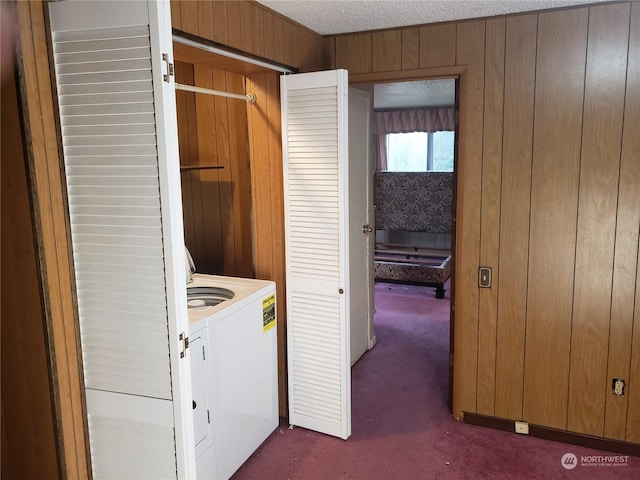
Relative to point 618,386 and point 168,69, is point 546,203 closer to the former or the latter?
point 618,386

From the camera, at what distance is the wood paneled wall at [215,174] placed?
9.70ft

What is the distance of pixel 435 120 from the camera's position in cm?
727

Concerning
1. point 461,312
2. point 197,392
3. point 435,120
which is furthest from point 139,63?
point 435,120

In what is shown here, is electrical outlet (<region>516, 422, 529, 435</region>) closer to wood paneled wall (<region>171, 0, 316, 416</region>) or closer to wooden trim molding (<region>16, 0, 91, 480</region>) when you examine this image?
wood paneled wall (<region>171, 0, 316, 416</region>)

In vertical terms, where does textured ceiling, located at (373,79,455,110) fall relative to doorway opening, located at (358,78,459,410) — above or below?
above

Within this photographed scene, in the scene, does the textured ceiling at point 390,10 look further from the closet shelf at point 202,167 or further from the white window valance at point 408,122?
the white window valance at point 408,122

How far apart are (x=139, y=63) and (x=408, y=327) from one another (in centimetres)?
371

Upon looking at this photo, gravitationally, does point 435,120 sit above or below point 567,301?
above

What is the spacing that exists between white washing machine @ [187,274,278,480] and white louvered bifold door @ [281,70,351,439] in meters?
0.15

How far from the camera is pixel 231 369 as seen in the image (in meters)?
2.44

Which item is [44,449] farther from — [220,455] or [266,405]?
[266,405]

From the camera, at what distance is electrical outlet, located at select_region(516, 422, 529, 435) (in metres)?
2.89

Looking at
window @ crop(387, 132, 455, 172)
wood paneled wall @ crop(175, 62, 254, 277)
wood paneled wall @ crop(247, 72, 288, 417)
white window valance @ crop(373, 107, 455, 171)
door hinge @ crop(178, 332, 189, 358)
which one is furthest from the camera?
window @ crop(387, 132, 455, 172)

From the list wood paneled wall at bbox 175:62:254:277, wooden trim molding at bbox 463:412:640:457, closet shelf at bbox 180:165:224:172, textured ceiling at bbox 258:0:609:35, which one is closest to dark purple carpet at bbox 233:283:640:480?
wooden trim molding at bbox 463:412:640:457
